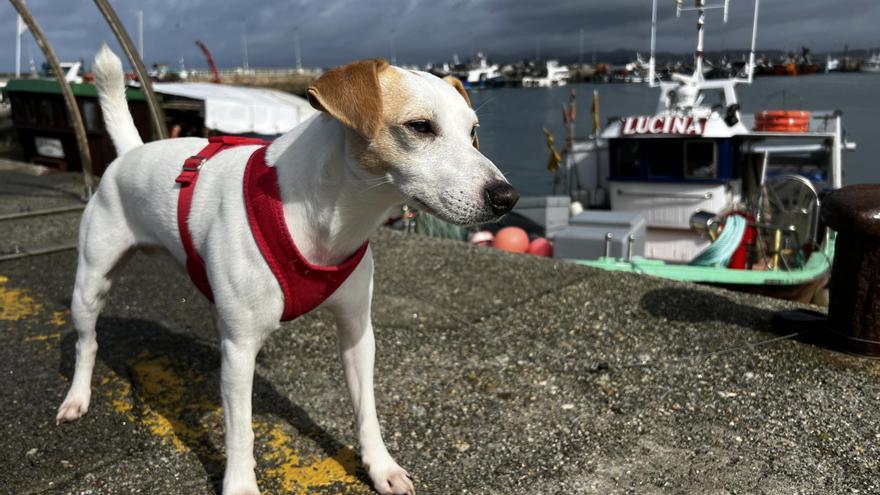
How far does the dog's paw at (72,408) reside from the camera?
332cm

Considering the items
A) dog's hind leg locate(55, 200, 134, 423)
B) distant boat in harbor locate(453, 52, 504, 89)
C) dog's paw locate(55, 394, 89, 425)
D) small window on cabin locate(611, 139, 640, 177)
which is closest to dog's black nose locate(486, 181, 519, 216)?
dog's hind leg locate(55, 200, 134, 423)

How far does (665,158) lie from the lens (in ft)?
36.1

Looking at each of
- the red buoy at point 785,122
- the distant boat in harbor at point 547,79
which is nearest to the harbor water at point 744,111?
the red buoy at point 785,122

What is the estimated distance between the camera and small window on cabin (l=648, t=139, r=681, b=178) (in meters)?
10.9

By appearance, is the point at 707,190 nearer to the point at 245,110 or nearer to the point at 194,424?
the point at 245,110

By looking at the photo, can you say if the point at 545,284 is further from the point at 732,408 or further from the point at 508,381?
the point at 732,408

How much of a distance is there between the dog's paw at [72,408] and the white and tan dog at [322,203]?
39 cm

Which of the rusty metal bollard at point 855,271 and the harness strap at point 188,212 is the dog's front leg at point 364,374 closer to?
the harness strap at point 188,212

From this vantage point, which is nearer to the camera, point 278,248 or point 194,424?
point 278,248

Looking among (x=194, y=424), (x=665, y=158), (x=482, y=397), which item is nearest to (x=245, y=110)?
(x=665, y=158)

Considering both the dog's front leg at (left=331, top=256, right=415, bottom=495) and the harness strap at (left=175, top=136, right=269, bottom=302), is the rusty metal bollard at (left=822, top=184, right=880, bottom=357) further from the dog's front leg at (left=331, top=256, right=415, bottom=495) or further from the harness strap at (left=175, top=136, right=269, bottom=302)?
the harness strap at (left=175, top=136, right=269, bottom=302)

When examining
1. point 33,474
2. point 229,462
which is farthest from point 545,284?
point 33,474

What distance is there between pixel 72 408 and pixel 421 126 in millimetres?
2444

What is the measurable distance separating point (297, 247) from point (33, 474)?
1.67 meters
